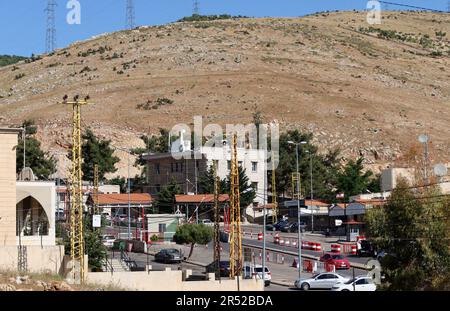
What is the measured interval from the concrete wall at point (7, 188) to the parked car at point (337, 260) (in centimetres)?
1828

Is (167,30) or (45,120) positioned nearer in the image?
(45,120)

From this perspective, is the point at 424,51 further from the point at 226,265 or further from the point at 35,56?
the point at 226,265

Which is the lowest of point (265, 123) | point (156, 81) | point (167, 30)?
point (265, 123)

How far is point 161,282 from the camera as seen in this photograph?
138 ft

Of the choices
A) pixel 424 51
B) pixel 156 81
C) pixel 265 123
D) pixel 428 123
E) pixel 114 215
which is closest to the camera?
pixel 114 215

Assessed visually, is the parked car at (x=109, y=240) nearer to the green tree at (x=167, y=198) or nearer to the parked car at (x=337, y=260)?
the green tree at (x=167, y=198)

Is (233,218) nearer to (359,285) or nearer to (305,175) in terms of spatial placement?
(359,285)

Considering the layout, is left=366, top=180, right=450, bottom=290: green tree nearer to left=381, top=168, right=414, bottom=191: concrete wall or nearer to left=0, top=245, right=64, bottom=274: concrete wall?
left=0, top=245, right=64, bottom=274: concrete wall

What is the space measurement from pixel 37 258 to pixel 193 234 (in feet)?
70.0

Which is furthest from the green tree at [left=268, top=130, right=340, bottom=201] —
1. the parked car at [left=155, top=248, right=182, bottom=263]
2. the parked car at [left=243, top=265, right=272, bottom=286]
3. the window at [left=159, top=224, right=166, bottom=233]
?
the parked car at [left=243, top=265, right=272, bottom=286]

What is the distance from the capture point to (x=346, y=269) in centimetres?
5084

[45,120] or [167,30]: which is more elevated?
[167,30]

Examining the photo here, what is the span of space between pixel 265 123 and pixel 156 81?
109 feet
